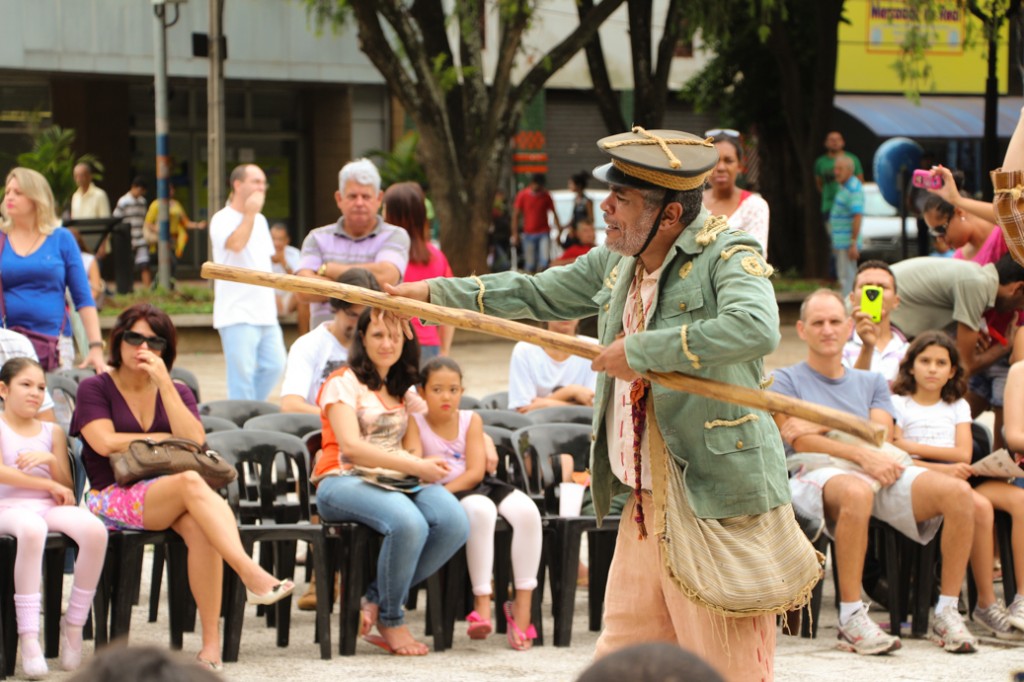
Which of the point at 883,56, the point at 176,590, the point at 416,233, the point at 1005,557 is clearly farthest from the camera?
the point at 883,56

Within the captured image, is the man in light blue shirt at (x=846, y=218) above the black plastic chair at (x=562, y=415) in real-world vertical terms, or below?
above

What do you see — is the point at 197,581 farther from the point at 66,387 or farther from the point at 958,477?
the point at 958,477

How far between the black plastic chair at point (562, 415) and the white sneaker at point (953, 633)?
77.3 inches

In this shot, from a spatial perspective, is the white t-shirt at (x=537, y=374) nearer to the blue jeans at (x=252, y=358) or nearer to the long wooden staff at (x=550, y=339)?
the blue jeans at (x=252, y=358)

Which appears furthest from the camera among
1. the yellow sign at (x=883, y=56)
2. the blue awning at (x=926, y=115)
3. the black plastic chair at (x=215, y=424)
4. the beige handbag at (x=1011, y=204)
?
the yellow sign at (x=883, y=56)

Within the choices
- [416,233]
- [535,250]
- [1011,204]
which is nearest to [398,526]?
[416,233]

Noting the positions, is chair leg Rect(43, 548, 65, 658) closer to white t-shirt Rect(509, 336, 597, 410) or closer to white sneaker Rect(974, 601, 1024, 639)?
white t-shirt Rect(509, 336, 597, 410)

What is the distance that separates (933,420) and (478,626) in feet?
7.57

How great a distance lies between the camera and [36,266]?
Answer: 774 cm

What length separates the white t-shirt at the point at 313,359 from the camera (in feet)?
25.1

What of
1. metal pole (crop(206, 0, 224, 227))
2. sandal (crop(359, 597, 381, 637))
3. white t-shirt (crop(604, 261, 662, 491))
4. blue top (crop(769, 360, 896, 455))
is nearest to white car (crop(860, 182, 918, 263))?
metal pole (crop(206, 0, 224, 227))

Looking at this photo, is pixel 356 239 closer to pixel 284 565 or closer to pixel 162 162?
pixel 284 565

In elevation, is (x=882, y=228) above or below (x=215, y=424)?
above

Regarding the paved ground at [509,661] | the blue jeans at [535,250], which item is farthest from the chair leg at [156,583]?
the blue jeans at [535,250]
